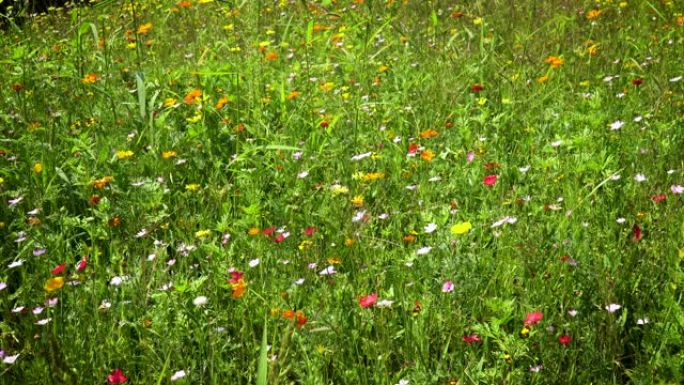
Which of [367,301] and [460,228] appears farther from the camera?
[460,228]

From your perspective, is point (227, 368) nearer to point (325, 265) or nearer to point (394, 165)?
point (325, 265)

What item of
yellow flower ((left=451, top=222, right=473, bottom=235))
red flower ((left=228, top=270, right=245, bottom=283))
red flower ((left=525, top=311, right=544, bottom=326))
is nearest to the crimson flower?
yellow flower ((left=451, top=222, right=473, bottom=235))

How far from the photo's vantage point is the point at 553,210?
7.14 ft

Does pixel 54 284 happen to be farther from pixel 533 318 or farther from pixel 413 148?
pixel 413 148

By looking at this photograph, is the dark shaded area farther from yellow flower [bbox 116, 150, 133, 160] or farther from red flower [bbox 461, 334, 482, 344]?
red flower [bbox 461, 334, 482, 344]


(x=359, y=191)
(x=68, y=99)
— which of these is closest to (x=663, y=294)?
(x=359, y=191)

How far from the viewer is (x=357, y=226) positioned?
221 centimetres

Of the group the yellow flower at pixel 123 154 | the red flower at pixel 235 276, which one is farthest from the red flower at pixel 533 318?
the yellow flower at pixel 123 154

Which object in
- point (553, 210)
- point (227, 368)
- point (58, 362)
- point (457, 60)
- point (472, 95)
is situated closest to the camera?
point (58, 362)

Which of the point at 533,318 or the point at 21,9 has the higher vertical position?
the point at 21,9

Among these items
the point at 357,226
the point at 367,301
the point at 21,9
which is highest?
the point at 21,9

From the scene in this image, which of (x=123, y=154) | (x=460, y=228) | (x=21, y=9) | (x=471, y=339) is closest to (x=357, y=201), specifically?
(x=460, y=228)

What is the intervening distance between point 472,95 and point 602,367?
1.90m

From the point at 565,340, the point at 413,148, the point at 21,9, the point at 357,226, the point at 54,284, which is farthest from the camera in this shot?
the point at 21,9
